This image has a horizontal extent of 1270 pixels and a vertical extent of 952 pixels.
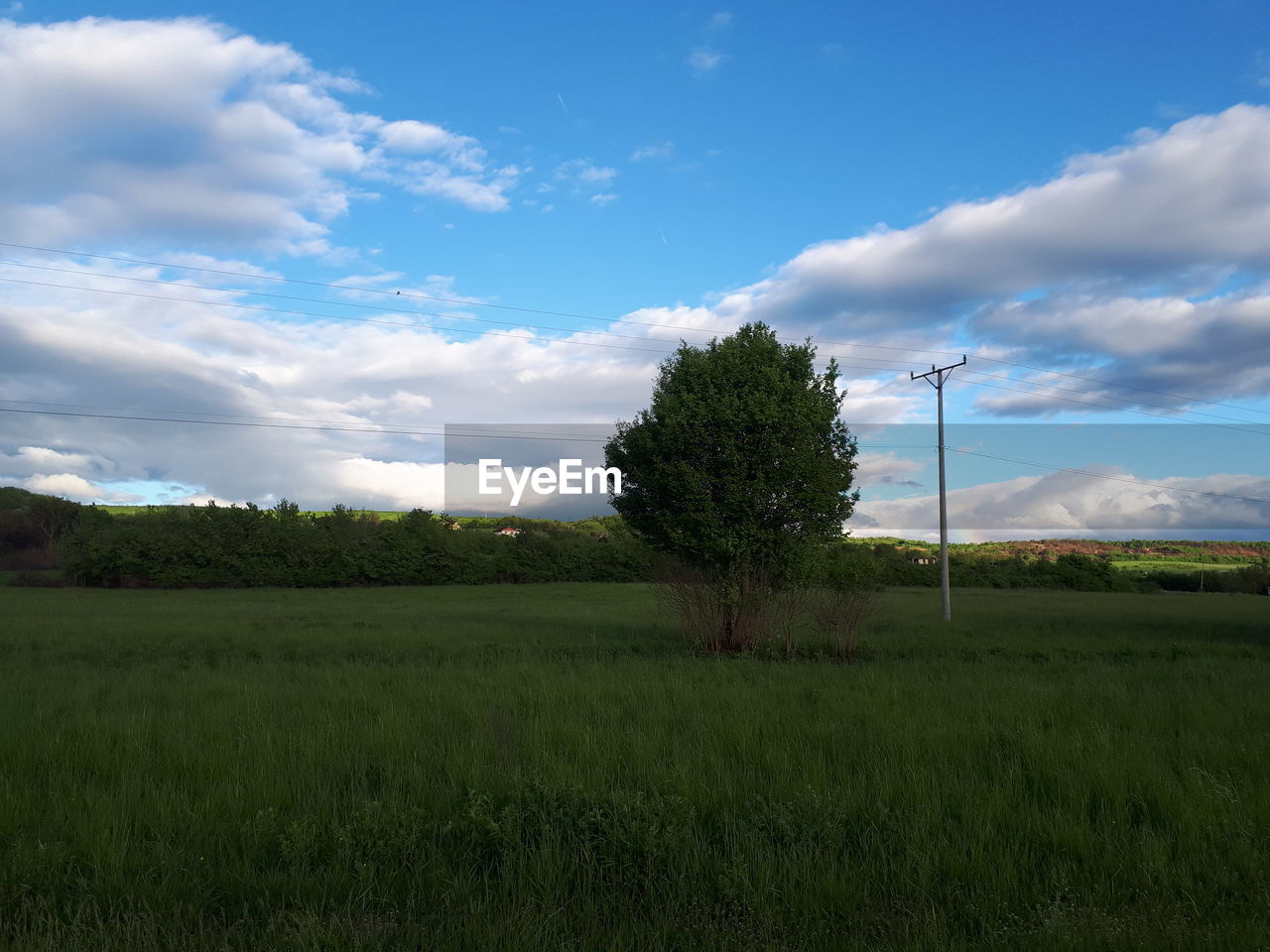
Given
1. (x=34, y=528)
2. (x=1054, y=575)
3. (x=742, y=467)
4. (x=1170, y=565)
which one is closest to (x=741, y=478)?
(x=742, y=467)

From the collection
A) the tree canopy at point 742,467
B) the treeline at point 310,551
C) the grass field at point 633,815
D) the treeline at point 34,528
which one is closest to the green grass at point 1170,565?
the treeline at point 310,551

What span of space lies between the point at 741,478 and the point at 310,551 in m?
58.5

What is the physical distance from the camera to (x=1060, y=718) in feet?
33.3

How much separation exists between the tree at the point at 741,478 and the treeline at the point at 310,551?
43.2 metres

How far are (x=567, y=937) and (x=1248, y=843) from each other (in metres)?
5.26

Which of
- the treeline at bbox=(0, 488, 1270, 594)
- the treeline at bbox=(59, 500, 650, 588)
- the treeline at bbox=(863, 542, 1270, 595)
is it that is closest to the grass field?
the treeline at bbox=(0, 488, 1270, 594)

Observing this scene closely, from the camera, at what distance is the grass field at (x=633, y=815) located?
15.6 feet

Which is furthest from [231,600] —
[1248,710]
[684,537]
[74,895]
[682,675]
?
[1248,710]

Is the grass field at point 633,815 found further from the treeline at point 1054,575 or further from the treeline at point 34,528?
the treeline at point 34,528

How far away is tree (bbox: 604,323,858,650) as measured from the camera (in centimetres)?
2005

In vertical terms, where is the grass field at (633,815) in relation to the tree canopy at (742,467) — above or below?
below

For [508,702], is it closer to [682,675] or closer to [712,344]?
[682,675]

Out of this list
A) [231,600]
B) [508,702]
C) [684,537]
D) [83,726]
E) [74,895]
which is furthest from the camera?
[231,600]

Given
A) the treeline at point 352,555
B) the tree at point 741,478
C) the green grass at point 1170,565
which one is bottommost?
the green grass at point 1170,565
